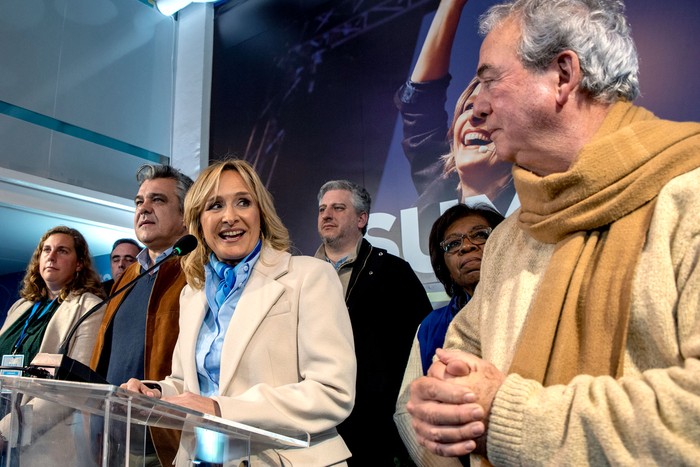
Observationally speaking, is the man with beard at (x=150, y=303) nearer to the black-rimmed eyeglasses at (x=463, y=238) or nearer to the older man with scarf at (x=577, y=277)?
the black-rimmed eyeglasses at (x=463, y=238)

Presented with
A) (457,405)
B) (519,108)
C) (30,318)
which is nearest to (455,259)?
(519,108)

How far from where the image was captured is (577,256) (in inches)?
47.3

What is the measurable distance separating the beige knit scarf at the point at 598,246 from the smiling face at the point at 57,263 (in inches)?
128

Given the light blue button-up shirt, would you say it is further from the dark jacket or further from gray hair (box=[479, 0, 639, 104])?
gray hair (box=[479, 0, 639, 104])

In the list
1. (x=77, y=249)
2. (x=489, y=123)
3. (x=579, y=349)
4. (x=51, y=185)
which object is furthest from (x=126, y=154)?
(x=579, y=349)

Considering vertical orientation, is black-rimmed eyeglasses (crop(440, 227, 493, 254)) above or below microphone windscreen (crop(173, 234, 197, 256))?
above

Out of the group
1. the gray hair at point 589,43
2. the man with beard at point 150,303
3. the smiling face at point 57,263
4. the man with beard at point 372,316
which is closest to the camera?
the gray hair at point 589,43

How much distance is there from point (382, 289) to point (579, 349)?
2263 mm

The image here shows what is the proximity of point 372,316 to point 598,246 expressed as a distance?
2.13 meters

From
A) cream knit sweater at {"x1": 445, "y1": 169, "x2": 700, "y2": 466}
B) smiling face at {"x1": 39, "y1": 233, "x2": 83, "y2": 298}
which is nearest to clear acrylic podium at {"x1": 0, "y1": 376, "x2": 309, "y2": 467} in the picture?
cream knit sweater at {"x1": 445, "y1": 169, "x2": 700, "y2": 466}

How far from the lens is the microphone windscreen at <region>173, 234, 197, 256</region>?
6.95 ft

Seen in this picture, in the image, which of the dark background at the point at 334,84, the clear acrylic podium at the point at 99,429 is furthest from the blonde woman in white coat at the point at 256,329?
the dark background at the point at 334,84

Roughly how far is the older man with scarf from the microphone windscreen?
99cm

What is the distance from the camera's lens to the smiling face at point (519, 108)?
4.48 feet
